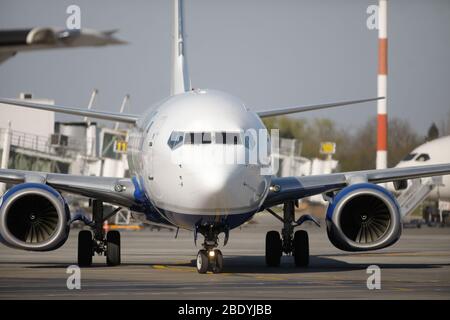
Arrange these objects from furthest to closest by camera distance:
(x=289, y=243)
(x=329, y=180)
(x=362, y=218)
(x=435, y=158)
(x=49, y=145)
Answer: (x=49, y=145) → (x=435, y=158) → (x=289, y=243) → (x=329, y=180) → (x=362, y=218)

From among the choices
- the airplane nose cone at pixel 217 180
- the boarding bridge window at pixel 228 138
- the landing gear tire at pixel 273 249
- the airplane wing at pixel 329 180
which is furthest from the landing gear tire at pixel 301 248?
the airplane nose cone at pixel 217 180

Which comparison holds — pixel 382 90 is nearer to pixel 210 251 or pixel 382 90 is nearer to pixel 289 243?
pixel 289 243

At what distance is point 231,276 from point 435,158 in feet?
111

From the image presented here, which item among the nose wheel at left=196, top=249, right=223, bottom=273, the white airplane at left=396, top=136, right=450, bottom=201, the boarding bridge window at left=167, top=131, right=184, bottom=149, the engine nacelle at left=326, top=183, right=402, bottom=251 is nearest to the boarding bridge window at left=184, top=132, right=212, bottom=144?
the boarding bridge window at left=167, top=131, right=184, bottom=149

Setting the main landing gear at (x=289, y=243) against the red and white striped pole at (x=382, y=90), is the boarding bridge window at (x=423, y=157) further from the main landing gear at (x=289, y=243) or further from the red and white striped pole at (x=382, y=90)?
the main landing gear at (x=289, y=243)

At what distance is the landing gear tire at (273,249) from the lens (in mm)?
22609

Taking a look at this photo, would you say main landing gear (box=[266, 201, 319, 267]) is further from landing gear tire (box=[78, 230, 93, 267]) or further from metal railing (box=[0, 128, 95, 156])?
metal railing (box=[0, 128, 95, 156])

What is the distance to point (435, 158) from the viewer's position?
5109 centimetres

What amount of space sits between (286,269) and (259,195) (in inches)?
113

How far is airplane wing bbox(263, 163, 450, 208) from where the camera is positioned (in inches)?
850

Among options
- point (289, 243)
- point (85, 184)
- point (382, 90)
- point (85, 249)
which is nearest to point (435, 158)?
point (382, 90)

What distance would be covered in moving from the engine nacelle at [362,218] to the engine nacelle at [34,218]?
208 inches

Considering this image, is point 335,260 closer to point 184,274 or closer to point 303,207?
point 184,274
